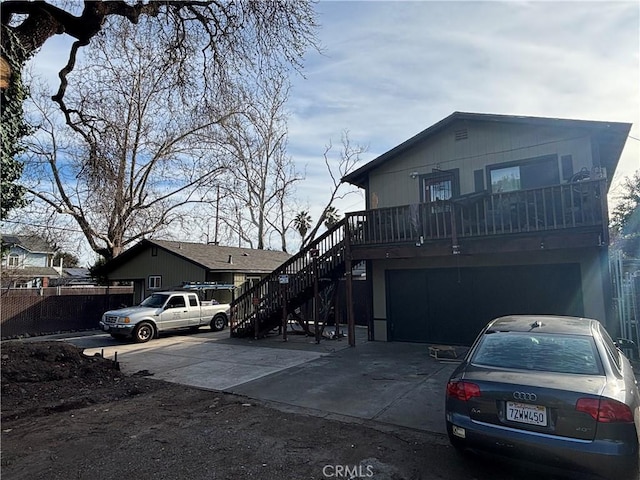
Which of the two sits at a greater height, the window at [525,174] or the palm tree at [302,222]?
the palm tree at [302,222]

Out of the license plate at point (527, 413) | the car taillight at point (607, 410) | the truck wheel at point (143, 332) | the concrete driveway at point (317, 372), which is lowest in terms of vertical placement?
the concrete driveway at point (317, 372)

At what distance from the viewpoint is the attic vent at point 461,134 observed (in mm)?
11148

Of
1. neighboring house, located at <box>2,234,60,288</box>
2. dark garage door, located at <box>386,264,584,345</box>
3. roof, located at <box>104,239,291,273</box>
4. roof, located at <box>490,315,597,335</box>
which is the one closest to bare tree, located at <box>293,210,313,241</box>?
roof, located at <box>104,239,291,273</box>

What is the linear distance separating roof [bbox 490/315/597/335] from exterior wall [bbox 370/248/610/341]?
17.4 feet

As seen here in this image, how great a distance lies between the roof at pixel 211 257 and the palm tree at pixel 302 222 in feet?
40.7

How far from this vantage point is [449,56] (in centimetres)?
850

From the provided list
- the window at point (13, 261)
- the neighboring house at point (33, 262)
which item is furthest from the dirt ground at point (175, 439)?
the window at point (13, 261)

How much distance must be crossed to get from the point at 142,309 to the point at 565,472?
13777 millimetres

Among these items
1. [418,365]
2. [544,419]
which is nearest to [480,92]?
[418,365]

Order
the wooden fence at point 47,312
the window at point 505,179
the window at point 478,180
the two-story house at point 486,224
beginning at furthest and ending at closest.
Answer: the wooden fence at point 47,312, the window at point 478,180, the window at point 505,179, the two-story house at point 486,224

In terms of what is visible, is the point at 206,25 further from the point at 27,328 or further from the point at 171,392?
the point at 27,328

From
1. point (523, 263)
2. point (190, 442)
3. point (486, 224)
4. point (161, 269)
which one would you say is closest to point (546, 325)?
point (190, 442)

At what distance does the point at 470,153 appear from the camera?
1104cm

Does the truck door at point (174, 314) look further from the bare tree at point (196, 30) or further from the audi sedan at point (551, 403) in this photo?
the audi sedan at point (551, 403)
